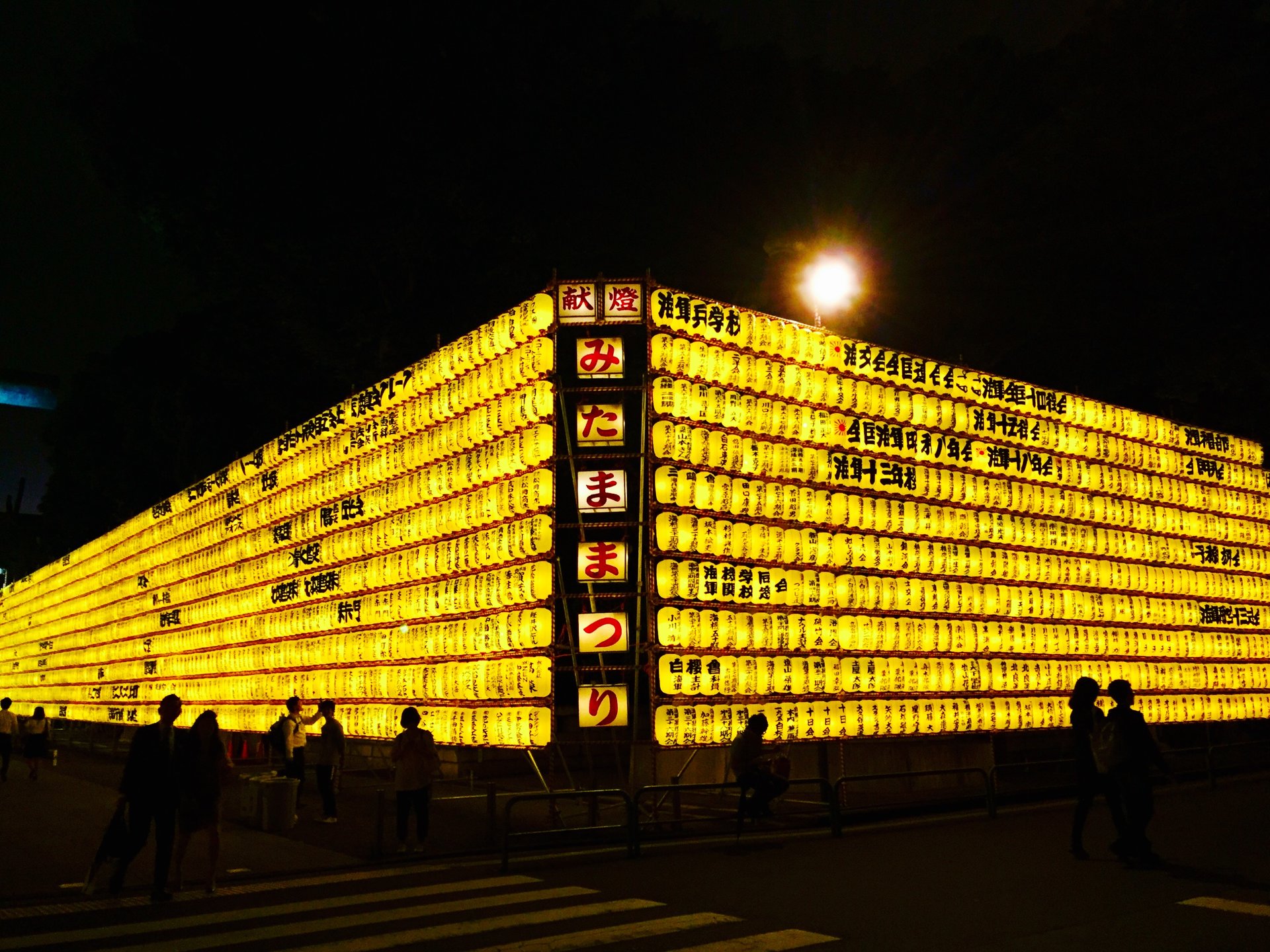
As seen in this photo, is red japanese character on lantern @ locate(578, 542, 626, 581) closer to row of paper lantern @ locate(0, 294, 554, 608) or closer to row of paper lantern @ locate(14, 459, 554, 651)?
row of paper lantern @ locate(14, 459, 554, 651)

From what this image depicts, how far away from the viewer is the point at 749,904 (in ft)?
29.0

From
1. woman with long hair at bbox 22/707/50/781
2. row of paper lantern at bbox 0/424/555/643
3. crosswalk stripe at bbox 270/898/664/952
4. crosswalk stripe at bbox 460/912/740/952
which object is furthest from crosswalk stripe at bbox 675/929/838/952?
woman with long hair at bbox 22/707/50/781

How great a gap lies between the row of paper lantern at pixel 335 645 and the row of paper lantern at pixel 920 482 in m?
3.25

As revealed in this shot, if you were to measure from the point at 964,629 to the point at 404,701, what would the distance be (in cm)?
978

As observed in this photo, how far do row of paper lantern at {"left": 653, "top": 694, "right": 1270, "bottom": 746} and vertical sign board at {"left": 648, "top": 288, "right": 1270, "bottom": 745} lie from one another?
0.04m

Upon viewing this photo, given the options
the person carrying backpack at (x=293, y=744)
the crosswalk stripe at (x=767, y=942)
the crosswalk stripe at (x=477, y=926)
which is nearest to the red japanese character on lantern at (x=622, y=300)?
the person carrying backpack at (x=293, y=744)

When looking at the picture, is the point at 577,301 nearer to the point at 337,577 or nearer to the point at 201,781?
the point at 201,781

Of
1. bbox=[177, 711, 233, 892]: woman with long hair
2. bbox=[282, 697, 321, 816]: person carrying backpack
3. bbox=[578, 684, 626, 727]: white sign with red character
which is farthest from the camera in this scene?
bbox=[282, 697, 321, 816]: person carrying backpack

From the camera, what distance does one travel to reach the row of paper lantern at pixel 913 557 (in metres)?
14.5

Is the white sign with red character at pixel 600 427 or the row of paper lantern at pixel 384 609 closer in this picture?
the white sign with red character at pixel 600 427

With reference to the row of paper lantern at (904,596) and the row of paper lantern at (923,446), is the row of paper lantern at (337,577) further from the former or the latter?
the row of paper lantern at (923,446)

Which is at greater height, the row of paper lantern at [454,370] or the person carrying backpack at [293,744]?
the row of paper lantern at [454,370]

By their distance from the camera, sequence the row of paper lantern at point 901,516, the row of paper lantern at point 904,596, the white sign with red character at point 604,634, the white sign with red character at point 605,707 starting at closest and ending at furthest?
the white sign with red character at point 605,707 < the white sign with red character at point 604,634 < the row of paper lantern at point 904,596 < the row of paper lantern at point 901,516

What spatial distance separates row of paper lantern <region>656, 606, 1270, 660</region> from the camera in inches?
567
